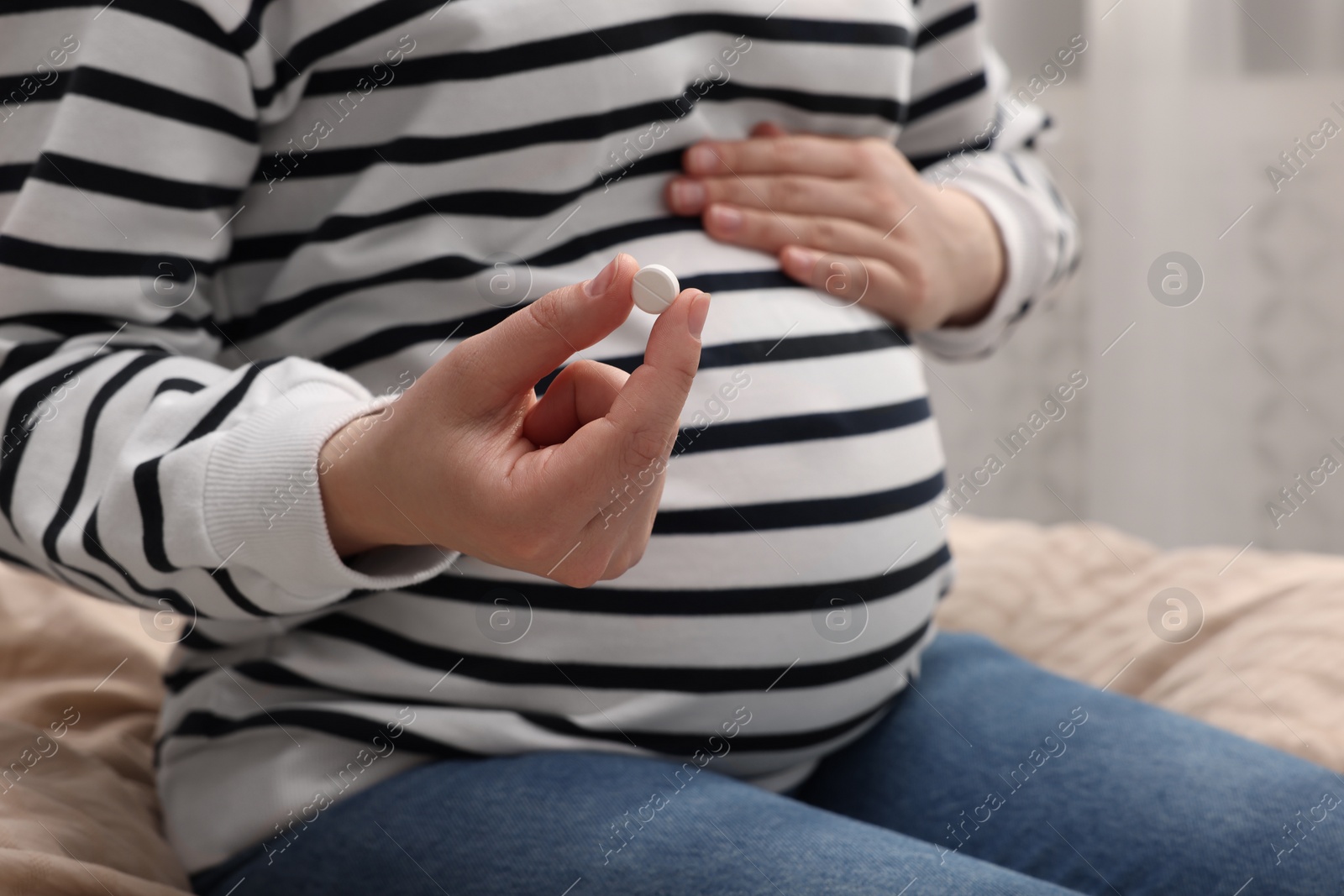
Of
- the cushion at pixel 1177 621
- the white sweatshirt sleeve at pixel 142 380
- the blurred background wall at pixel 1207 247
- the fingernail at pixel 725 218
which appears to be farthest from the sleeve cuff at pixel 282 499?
the blurred background wall at pixel 1207 247

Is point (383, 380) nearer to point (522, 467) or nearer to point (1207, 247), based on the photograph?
point (522, 467)

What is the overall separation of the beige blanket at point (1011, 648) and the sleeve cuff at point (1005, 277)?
239mm

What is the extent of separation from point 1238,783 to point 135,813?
0.57 metres

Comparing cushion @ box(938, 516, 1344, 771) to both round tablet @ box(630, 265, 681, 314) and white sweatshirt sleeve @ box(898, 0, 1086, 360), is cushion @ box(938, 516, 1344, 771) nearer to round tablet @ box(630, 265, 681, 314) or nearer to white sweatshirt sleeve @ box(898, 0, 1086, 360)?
white sweatshirt sleeve @ box(898, 0, 1086, 360)

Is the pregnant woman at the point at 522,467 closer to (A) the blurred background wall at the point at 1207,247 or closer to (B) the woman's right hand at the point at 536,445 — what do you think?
(B) the woman's right hand at the point at 536,445

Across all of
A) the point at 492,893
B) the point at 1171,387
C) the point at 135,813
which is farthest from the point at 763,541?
the point at 1171,387

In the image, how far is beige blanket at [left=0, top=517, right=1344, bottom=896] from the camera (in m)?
0.49

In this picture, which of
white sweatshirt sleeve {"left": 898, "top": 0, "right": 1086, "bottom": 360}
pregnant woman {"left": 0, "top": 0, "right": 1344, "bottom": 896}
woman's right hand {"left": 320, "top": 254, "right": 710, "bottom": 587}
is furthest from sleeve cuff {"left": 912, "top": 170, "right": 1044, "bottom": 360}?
woman's right hand {"left": 320, "top": 254, "right": 710, "bottom": 587}

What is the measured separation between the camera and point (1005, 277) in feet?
2.37

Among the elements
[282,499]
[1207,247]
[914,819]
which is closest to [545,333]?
[282,499]

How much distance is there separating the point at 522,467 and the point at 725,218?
245 mm

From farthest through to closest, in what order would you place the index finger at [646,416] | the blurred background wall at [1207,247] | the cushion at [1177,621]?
the blurred background wall at [1207,247] → the cushion at [1177,621] → the index finger at [646,416]

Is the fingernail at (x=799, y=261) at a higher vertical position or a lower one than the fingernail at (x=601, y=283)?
lower

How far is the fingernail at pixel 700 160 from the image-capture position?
21.5 inches
